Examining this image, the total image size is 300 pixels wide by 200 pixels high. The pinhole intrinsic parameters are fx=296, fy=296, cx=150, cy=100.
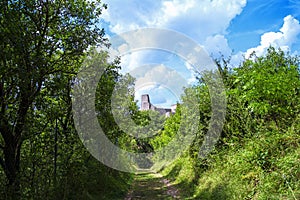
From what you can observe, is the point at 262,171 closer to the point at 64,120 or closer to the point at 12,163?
the point at 12,163

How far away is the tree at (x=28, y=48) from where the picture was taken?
16.8 ft

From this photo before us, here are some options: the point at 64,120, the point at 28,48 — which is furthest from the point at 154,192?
the point at 28,48

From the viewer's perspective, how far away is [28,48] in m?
5.55

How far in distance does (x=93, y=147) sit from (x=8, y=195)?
6386 mm

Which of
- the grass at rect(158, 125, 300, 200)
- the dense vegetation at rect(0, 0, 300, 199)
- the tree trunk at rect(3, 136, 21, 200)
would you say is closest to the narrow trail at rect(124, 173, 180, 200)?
the dense vegetation at rect(0, 0, 300, 199)

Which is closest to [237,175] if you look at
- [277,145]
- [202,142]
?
[277,145]

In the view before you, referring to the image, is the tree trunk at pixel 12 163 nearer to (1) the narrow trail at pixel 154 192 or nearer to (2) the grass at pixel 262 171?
(2) the grass at pixel 262 171

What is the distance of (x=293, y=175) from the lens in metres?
5.77

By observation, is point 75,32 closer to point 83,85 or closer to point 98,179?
point 83,85

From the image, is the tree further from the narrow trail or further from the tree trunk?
the narrow trail

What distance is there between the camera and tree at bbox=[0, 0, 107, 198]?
5.11 meters

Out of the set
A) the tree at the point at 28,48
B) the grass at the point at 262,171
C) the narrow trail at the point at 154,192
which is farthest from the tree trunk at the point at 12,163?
the narrow trail at the point at 154,192

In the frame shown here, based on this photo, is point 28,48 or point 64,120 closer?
point 28,48

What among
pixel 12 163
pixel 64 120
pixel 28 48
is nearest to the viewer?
pixel 28 48
